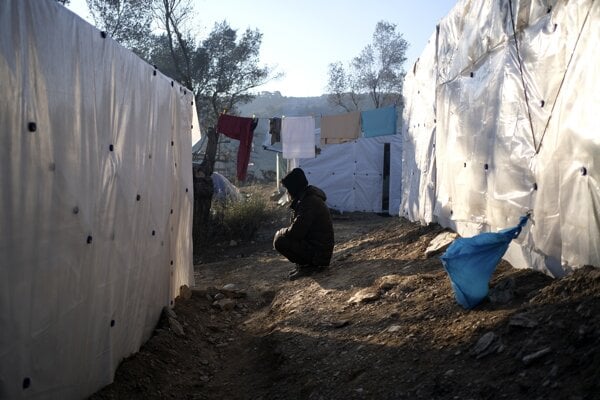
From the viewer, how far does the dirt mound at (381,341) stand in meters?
2.25

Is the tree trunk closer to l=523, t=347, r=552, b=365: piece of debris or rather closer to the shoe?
the shoe

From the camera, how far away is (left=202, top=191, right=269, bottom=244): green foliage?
1040 centimetres

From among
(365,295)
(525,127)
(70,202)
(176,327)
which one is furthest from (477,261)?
(176,327)

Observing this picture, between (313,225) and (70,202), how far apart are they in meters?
3.99

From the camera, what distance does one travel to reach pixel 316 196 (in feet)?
20.3

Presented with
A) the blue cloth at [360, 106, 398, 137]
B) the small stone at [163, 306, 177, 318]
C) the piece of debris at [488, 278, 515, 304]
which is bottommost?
the small stone at [163, 306, 177, 318]

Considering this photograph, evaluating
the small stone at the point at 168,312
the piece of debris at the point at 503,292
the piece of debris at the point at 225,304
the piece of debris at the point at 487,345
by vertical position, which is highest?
the piece of debris at the point at 503,292

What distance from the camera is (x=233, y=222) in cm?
1045

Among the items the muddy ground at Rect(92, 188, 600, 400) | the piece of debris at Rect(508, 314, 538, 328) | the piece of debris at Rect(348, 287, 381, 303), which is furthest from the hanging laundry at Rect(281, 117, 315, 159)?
the piece of debris at Rect(508, 314, 538, 328)

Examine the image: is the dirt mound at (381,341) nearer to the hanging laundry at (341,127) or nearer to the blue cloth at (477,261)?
the blue cloth at (477,261)

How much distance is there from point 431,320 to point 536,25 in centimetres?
207

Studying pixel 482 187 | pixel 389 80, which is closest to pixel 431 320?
pixel 482 187

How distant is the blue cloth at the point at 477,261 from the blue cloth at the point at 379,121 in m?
11.0

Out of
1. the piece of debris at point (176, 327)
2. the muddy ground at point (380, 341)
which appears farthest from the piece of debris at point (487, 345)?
the piece of debris at point (176, 327)
